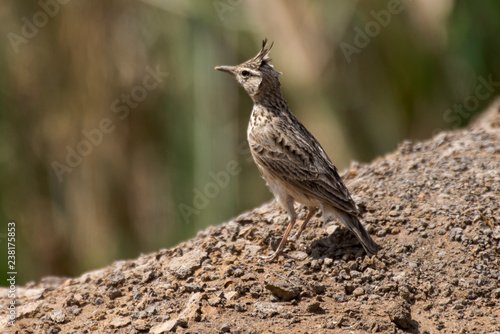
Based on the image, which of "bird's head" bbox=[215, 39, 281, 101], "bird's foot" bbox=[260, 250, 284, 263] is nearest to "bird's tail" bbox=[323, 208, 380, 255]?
"bird's foot" bbox=[260, 250, 284, 263]

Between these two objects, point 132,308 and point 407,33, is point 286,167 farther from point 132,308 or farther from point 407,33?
point 407,33

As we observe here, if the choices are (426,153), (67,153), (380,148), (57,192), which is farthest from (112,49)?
(426,153)

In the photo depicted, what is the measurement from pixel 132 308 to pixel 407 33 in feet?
21.3

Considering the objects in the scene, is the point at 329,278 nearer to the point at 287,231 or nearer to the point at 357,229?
the point at 357,229

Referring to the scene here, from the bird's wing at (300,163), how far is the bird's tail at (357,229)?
8cm

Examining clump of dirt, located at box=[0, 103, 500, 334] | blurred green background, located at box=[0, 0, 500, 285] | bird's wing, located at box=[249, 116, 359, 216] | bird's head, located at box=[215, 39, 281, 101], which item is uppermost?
blurred green background, located at box=[0, 0, 500, 285]

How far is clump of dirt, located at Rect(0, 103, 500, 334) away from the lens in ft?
14.6

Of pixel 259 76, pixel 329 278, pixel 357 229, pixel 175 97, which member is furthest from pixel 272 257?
pixel 175 97

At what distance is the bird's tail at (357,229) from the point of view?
16.5ft

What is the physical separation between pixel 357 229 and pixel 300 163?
0.76 m

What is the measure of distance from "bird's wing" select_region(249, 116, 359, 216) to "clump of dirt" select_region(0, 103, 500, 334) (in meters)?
0.37

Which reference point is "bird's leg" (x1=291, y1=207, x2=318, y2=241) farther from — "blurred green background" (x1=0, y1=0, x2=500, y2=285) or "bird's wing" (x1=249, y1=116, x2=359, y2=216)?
"blurred green background" (x1=0, y1=0, x2=500, y2=285)

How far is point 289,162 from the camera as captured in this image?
5539 mm

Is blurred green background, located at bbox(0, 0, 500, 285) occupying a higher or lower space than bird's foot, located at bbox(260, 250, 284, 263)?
higher
